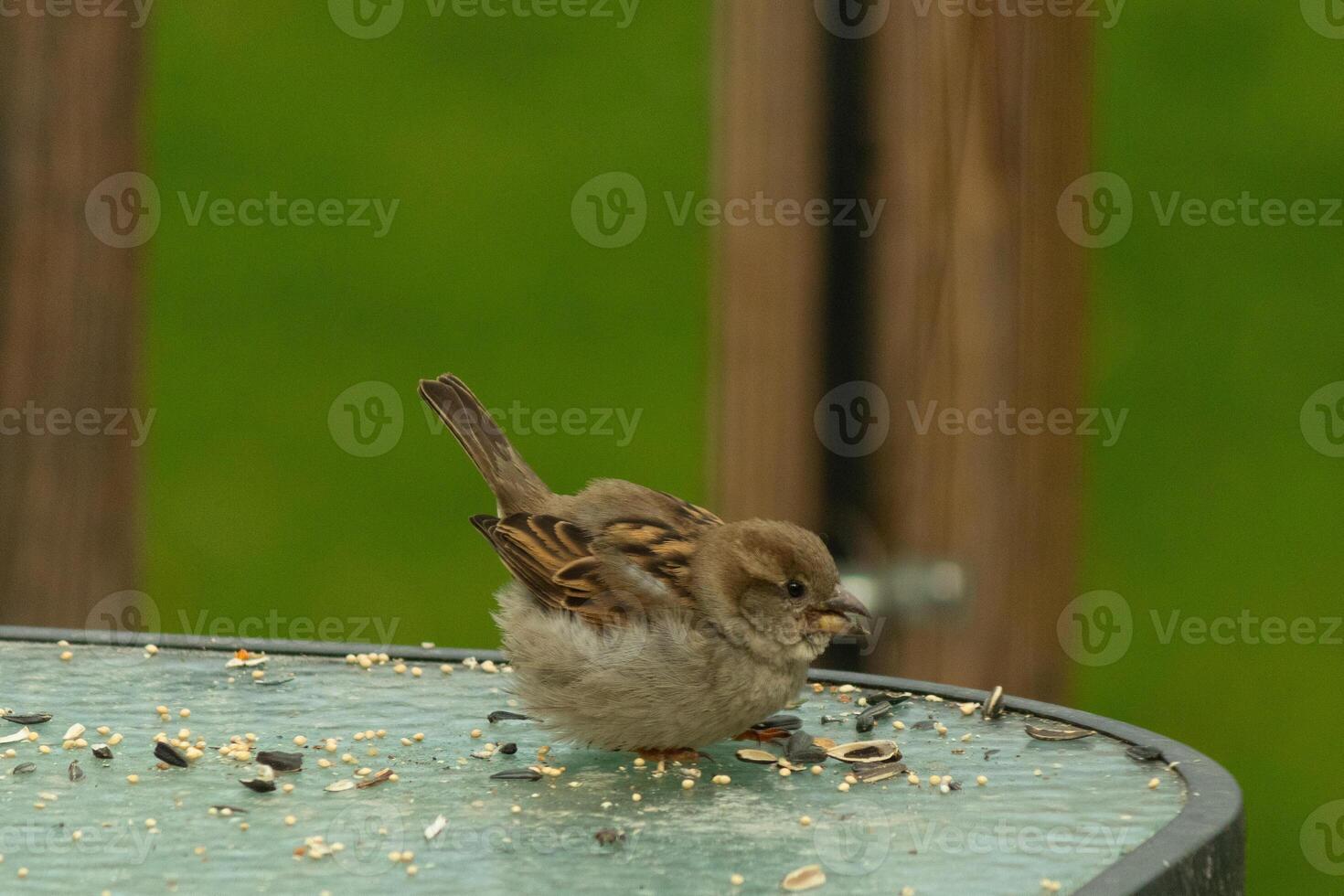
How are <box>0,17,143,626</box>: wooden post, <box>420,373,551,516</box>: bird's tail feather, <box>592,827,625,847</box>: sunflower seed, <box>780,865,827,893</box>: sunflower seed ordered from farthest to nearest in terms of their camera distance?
<box>0,17,143,626</box>: wooden post
<box>420,373,551,516</box>: bird's tail feather
<box>592,827,625,847</box>: sunflower seed
<box>780,865,827,893</box>: sunflower seed

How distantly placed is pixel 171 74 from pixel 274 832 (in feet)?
22.5

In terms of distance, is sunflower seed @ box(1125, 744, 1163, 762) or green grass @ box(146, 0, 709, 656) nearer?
sunflower seed @ box(1125, 744, 1163, 762)

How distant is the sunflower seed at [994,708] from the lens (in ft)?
12.1

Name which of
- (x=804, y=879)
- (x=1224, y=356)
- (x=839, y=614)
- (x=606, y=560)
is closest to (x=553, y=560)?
(x=606, y=560)

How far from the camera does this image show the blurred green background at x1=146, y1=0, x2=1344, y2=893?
7.62m

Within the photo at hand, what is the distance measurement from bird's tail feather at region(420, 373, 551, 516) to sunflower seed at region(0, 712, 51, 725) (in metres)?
1.10

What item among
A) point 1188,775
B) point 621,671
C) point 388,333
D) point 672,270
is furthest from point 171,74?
point 1188,775

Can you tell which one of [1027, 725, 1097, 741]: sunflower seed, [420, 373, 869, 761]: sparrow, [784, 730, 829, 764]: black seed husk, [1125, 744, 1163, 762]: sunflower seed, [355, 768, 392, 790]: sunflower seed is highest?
[420, 373, 869, 761]: sparrow

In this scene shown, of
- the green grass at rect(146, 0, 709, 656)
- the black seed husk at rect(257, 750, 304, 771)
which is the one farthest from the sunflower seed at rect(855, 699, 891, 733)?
the green grass at rect(146, 0, 709, 656)

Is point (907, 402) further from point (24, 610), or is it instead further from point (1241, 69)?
point (1241, 69)

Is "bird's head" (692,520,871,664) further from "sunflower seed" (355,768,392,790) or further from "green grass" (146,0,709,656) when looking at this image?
"green grass" (146,0,709,656)

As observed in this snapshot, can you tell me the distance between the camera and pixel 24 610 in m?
5.28

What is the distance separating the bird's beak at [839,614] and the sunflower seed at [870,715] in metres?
0.16

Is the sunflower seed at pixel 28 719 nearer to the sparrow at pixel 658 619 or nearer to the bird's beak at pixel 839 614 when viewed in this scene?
the sparrow at pixel 658 619
